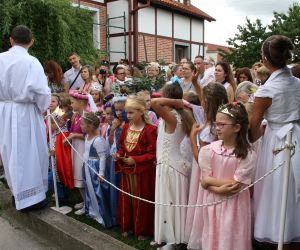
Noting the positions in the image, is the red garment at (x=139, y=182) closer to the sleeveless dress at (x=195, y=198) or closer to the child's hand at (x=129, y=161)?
the child's hand at (x=129, y=161)

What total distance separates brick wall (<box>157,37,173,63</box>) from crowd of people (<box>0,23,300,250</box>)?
42.7 ft

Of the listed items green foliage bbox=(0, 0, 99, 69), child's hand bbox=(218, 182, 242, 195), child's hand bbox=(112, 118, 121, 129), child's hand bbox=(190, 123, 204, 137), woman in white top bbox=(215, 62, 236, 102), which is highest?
green foliage bbox=(0, 0, 99, 69)

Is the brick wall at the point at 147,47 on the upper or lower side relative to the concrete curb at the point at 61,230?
upper

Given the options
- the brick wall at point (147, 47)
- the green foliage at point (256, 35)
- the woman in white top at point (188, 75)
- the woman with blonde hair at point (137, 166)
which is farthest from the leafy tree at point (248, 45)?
the woman with blonde hair at point (137, 166)

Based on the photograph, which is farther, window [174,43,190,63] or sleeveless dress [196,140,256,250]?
window [174,43,190,63]

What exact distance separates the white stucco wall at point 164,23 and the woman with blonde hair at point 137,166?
14851mm

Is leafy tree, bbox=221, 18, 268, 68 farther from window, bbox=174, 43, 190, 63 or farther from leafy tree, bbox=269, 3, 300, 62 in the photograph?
window, bbox=174, 43, 190, 63

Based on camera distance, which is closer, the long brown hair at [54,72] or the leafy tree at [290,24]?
the long brown hair at [54,72]

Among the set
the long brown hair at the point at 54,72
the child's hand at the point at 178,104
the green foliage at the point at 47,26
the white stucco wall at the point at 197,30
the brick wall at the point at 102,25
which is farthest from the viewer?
the white stucco wall at the point at 197,30

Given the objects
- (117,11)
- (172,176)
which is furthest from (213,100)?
(117,11)

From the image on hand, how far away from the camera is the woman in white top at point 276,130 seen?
9.54 ft

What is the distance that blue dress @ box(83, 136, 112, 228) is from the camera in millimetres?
4359

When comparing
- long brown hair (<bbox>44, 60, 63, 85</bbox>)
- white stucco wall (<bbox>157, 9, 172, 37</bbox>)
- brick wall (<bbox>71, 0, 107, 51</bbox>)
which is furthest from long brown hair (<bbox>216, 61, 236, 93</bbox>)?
white stucco wall (<bbox>157, 9, 172, 37</bbox>)

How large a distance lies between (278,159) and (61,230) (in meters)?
2.29
